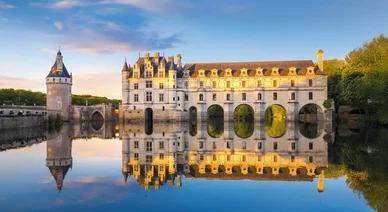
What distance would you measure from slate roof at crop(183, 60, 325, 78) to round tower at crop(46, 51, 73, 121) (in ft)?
64.8

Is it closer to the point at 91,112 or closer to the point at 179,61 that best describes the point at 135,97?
the point at 91,112

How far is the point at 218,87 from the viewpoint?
51.5 m

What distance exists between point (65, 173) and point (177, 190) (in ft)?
18.3

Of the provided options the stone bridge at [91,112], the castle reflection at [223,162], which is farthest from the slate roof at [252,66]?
the castle reflection at [223,162]

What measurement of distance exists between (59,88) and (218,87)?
84.2 feet

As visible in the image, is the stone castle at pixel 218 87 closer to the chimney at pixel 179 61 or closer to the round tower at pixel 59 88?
the chimney at pixel 179 61

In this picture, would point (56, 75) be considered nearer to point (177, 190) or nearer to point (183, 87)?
point (183, 87)

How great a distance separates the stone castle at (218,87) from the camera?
160 ft

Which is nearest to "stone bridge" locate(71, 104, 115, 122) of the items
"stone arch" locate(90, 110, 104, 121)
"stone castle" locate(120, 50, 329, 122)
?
"stone arch" locate(90, 110, 104, 121)

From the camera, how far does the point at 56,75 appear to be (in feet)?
176

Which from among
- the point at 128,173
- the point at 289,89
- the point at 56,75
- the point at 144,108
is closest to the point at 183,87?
the point at 144,108

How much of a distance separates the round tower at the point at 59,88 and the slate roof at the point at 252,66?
19.8m

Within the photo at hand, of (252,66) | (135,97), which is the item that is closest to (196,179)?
(135,97)

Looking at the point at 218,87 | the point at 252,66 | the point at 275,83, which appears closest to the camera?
the point at 275,83
